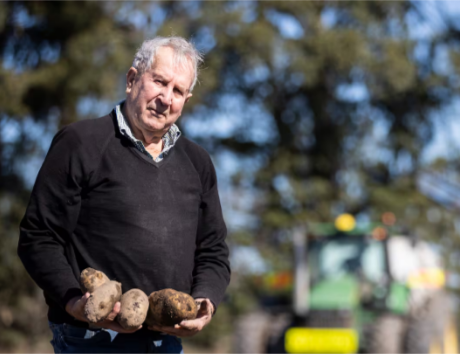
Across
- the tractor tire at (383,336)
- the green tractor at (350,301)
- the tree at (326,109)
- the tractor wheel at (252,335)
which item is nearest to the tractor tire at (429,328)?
the green tractor at (350,301)

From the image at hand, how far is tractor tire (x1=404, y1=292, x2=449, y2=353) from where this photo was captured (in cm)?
956

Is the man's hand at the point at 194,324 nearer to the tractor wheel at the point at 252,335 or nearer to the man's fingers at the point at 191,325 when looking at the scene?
the man's fingers at the point at 191,325

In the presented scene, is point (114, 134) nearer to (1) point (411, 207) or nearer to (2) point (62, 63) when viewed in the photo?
(2) point (62, 63)

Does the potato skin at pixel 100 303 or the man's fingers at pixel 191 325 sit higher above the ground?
the potato skin at pixel 100 303

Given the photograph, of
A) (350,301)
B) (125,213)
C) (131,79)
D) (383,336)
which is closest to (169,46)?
(131,79)

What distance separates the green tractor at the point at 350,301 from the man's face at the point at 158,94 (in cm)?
759

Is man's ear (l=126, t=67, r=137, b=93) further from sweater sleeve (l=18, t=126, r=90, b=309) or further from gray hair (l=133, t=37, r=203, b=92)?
sweater sleeve (l=18, t=126, r=90, b=309)

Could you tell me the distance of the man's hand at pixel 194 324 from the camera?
2.18 metres

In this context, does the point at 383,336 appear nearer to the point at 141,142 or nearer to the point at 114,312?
the point at 141,142

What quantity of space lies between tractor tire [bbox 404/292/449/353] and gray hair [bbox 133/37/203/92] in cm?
797

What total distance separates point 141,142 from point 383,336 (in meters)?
7.63

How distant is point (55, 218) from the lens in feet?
7.16

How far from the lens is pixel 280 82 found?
60.0 ft

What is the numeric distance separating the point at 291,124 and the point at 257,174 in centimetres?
168
